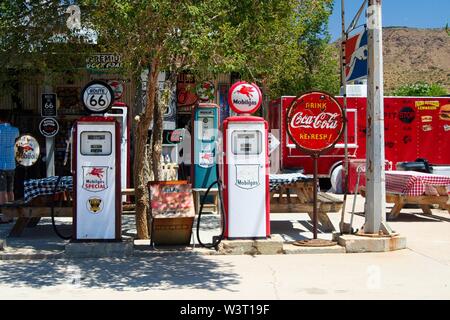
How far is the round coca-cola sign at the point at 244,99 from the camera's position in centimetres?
905

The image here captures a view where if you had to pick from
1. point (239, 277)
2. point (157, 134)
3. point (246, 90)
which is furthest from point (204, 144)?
point (239, 277)

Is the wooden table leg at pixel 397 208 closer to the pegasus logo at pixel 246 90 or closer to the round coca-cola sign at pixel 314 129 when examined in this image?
the round coca-cola sign at pixel 314 129

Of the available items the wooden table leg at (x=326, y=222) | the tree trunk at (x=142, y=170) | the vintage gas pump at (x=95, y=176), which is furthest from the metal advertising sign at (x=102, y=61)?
the wooden table leg at (x=326, y=222)

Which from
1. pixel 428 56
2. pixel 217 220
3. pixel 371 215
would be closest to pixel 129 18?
pixel 371 215

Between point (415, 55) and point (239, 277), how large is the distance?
91.7 metres

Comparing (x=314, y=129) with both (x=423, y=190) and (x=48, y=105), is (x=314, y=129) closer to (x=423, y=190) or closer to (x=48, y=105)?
(x=423, y=190)

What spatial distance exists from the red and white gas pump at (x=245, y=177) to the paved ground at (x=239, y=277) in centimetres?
54

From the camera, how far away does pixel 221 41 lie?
838 cm

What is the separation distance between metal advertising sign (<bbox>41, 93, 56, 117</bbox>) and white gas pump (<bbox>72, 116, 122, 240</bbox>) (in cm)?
656

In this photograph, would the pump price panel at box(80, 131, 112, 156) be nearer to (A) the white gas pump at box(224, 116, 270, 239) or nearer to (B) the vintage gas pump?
(B) the vintage gas pump

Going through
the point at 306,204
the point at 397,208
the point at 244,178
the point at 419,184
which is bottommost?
the point at 397,208

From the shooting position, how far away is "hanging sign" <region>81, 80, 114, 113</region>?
28.4 feet

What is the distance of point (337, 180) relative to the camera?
17219mm
